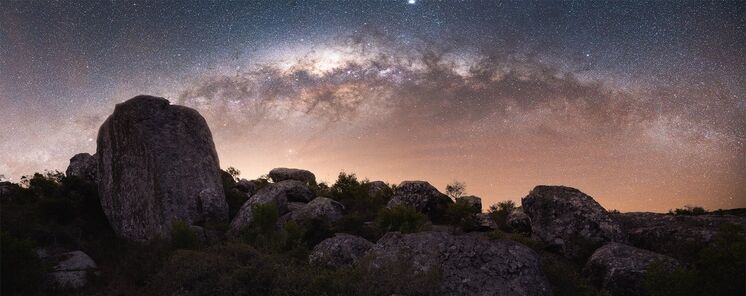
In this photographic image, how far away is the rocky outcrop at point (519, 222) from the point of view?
25.3 metres

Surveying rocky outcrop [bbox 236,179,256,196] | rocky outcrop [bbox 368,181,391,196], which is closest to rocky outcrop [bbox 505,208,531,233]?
rocky outcrop [bbox 368,181,391,196]

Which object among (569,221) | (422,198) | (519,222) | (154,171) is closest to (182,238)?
(154,171)

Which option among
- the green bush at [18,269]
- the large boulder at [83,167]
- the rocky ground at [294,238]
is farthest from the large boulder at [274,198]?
the large boulder at [83,167]

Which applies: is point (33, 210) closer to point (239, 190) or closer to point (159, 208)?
point (159, 208)

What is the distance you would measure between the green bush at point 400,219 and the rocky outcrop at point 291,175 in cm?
1664

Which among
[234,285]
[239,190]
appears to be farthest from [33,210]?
[234,285]

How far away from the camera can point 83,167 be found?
29719 millimetres

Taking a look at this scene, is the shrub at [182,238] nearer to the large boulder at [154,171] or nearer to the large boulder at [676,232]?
the large boulder at [154,171]

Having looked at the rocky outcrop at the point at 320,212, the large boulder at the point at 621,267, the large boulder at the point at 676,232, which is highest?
the rocky outcrop at the point at 320,212

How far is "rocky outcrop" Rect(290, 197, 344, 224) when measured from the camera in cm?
2304

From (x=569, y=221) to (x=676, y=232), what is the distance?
3.97m

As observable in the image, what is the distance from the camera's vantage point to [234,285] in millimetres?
13062

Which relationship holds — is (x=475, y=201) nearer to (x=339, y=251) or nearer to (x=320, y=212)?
(x=320, y=212)

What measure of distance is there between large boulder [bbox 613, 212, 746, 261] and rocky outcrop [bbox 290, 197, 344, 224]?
13647 mm
